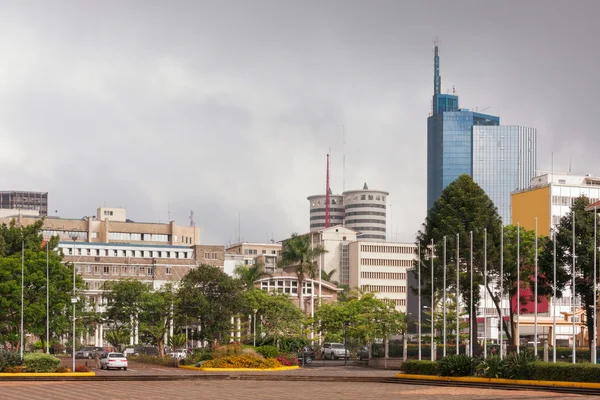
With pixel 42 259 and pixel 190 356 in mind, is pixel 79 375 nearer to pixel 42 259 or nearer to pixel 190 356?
pixel 190 356

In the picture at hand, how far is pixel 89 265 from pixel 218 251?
2212 cm

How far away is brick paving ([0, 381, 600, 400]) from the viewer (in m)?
46.0

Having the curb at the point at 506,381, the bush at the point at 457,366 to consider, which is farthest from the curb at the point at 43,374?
the bush at the point at 457,366

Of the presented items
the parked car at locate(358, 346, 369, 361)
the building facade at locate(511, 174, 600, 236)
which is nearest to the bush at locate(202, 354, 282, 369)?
the parked car at locate(358, 346, 369, 361)

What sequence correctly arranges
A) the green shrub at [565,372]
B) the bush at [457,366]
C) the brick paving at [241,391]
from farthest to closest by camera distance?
the bush at [457,366]
the green shrub at [565,372]
the brick paving at [241,391]

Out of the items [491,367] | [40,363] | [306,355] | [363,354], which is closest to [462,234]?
[363,354]

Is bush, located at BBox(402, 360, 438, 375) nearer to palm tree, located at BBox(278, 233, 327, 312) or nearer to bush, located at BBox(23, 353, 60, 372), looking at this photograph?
bush, located at BBox(23, 353, 60, 372)

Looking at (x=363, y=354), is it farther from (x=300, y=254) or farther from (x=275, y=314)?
(x=300, y=254)

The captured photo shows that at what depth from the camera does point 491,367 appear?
2222 inches

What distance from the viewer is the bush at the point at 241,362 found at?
7750 cm

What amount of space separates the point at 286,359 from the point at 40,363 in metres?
23.8

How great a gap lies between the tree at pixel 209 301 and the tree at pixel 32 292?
1095 centimetres

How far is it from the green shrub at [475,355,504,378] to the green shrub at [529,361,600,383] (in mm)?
2319

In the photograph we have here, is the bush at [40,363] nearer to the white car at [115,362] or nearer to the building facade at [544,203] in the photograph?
the white car at [115,362]
